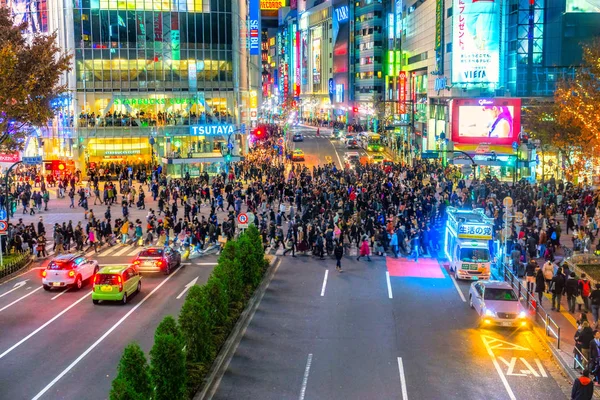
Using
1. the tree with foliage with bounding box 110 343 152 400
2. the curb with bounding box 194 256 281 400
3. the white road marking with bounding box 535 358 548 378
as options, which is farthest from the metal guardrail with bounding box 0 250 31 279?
the white road marking with bounding box 535 358 548 378

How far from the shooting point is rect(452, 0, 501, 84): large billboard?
2721 inches

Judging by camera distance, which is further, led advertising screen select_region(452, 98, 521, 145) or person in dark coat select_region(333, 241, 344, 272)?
led advertising screen select_region(452, 98, 521, 145)

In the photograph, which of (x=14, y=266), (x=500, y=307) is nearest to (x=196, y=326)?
(x=500, y=307)

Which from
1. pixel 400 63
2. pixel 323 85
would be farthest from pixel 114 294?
pixel 323 85

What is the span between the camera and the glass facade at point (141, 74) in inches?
2830

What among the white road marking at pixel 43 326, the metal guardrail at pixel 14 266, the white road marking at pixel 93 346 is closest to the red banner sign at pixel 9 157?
the metal guardrail at pixel 14 266

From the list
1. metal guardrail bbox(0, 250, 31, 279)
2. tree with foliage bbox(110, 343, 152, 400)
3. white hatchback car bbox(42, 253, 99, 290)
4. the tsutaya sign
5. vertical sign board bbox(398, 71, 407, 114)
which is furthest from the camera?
vertical sign board bbox(398, 71, 407, 114)

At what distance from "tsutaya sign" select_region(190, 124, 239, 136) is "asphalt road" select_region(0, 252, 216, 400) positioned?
4221 centimetres

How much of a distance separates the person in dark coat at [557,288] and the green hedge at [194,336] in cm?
1026

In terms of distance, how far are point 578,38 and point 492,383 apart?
58.1m

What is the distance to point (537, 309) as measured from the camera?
23609 mm

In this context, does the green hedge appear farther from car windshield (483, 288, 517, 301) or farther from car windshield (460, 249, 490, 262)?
car windshield (460, 249, 490, 262)

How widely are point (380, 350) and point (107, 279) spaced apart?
10.2 metres

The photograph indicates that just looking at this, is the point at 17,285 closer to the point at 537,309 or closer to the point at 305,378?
the point at 305,378
